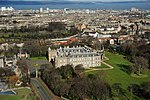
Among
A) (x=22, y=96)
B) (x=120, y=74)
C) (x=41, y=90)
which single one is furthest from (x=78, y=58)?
(x=22, y=96)

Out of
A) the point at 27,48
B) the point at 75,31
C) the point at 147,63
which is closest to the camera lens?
the point at 147,63

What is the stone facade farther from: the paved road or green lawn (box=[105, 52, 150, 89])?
the paved road

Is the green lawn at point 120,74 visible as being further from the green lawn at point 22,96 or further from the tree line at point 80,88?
the green lawn at point 22,96

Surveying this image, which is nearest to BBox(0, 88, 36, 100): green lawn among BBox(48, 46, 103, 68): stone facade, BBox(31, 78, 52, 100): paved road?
BBox(31, 78, 52, 100): paved road

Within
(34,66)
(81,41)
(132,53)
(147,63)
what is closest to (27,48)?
(34,66)

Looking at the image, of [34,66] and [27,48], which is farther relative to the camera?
[27,48]

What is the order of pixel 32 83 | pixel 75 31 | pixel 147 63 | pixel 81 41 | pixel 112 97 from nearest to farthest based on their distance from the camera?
A: pixel 112 97 < pixel 32 83 < pixel 147 63 < pixel 81 41 < pixel 75 31

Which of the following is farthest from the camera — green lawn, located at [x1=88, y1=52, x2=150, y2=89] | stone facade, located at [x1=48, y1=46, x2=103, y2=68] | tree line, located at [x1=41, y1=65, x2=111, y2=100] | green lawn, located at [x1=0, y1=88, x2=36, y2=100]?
stone facade, located at [x1=48, y1=46, x2=103, y2=68]

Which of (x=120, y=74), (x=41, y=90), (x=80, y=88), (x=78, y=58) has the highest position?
(x=80, y=88)

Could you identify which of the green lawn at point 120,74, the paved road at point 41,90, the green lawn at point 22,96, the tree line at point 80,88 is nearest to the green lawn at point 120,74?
the green lawn at point 120,74

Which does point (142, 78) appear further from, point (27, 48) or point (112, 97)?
point (27, 48)

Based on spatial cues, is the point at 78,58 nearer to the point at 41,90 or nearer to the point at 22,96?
the point at 41,90
